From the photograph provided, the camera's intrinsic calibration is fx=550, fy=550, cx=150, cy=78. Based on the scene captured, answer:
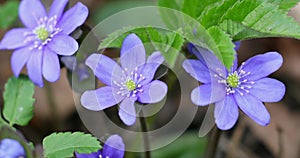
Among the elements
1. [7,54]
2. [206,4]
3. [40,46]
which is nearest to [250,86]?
[206,4]

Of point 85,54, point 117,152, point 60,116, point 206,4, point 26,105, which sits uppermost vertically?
point 206,4

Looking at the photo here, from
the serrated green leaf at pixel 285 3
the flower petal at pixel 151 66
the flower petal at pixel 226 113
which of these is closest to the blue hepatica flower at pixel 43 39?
the flower petal at pixel 151 66

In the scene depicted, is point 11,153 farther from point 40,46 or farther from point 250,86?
point 250,86

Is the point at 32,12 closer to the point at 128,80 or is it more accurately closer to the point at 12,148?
the point at 128,80

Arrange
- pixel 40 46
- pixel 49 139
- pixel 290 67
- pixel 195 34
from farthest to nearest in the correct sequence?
pixel 290 67, pixel 40 46, pixel 195 34, pixel 49 139

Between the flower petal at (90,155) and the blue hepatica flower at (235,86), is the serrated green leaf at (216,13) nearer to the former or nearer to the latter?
the blue hepatica flower at (235,86)

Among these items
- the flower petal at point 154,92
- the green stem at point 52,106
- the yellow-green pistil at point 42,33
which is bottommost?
the green stem at point 52,106

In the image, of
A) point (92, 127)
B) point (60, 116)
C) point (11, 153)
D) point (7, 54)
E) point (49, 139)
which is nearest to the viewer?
point (11, 153)
